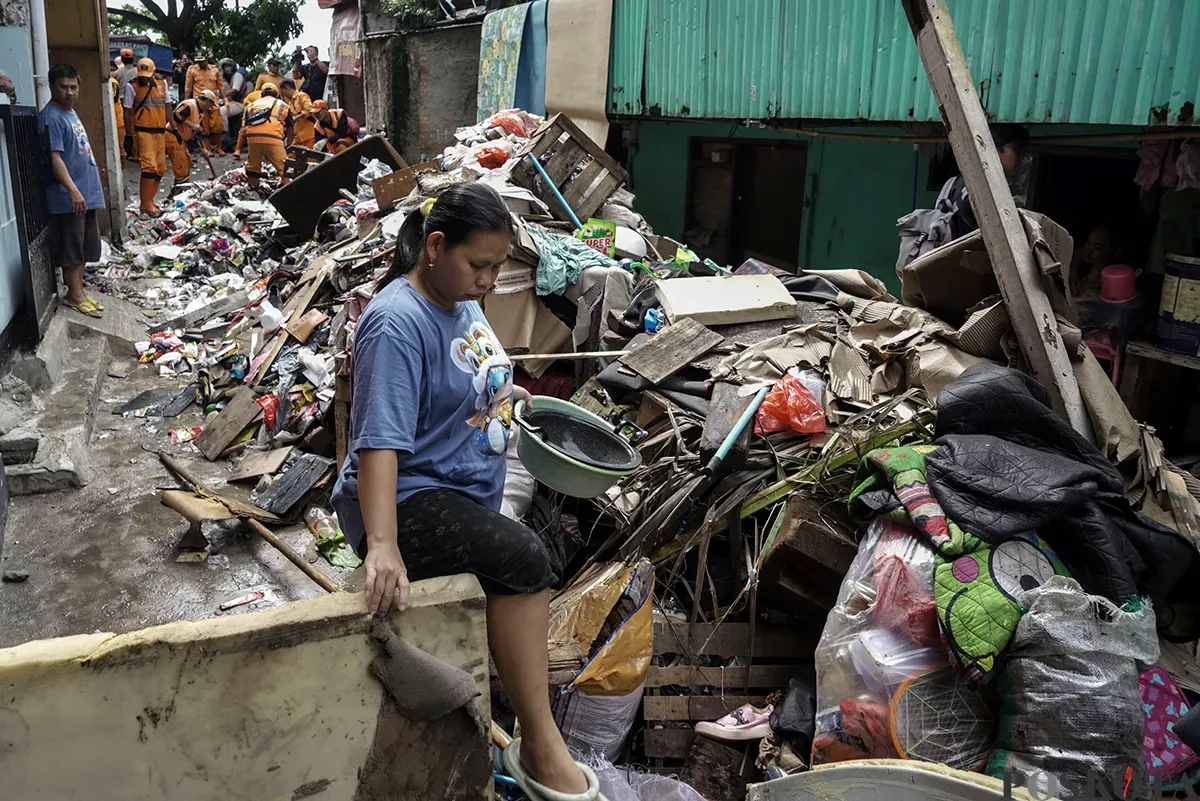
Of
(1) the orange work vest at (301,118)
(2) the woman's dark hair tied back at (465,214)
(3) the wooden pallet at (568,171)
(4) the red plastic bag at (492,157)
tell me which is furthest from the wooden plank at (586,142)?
(1) the orange work vest at (301,118)

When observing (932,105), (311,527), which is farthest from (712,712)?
(932,105)

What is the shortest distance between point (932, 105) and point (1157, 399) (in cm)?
258

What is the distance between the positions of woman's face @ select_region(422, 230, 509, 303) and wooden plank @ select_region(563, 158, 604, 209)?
5256mm

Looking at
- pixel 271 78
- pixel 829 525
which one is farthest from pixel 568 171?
pixel 271 78

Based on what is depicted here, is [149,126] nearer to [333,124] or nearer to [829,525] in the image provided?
[333,124]

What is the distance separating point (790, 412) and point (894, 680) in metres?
1.51

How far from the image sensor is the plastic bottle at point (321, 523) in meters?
5.04

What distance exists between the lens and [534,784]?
2.30 meters

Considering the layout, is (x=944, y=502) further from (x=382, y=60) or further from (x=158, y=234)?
(x=382, y=60)

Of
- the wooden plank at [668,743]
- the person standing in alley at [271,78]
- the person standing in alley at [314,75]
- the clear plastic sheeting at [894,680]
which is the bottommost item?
the wooden plank at [668,743]

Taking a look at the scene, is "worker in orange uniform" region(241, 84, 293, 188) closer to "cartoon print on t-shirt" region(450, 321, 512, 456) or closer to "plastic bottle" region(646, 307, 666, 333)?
"plastic bottle" region(646, 307, 666, 333)

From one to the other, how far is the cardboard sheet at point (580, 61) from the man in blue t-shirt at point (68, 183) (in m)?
5.26

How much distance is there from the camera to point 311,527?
16.9ft

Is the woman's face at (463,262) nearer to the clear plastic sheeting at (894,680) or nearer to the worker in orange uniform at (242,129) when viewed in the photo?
the clear plastic sheeting at (894,680)
